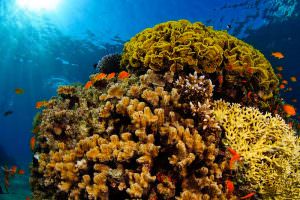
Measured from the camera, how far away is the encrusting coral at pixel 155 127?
336cm

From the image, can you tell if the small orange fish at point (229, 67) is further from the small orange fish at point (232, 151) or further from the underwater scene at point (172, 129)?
the small orange fish at point (232, 151)

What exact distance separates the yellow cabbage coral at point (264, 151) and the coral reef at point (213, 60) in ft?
3.15

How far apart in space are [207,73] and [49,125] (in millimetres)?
3105

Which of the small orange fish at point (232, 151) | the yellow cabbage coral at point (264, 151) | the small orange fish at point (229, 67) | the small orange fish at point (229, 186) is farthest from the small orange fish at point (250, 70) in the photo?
the small orange fish at point (229, 186)

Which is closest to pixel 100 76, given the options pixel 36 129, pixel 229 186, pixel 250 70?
pixel 36 129

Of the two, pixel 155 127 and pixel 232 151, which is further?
pixel 232 151

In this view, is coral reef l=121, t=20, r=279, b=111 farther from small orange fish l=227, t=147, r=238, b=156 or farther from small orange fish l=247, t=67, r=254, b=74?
small orange fish l=227, t=147, r=238, b=156

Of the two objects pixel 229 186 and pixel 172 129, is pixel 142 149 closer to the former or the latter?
pixel 172 129

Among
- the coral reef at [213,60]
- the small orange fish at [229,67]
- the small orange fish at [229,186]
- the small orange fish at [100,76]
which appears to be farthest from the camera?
the small orange fish at [100,76]

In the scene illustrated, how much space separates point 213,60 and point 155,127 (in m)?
1.97

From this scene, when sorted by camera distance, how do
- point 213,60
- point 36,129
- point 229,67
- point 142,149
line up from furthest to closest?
point 36,129 < point 229,67 < point 213,60 < point 142,149

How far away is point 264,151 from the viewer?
3820mm

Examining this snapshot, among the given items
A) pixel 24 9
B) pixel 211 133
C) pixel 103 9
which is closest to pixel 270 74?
pixel 211 133

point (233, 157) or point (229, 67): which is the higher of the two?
point (229, 67)
